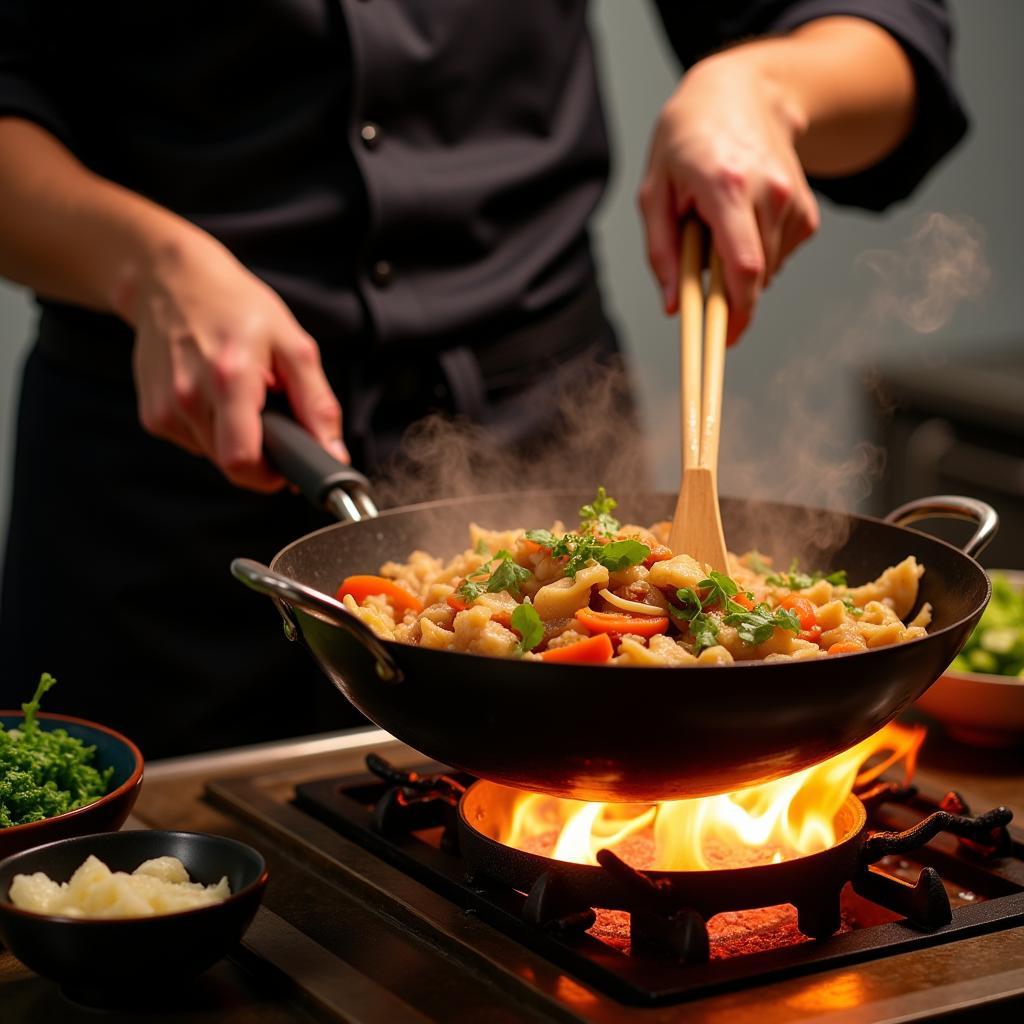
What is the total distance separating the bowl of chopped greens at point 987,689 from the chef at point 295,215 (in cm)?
47

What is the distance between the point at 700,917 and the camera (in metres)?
1.07

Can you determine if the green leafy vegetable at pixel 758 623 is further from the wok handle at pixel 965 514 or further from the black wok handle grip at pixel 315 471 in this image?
the black wok handle grip at pixel 315 471

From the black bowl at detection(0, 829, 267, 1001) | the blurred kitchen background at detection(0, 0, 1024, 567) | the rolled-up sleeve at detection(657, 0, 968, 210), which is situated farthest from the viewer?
the blurred kitchen background at detection(0, 0, 1024, 567)

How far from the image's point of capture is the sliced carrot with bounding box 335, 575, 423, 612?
1354 mm

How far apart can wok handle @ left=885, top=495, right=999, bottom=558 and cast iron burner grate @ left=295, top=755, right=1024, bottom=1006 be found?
241mm

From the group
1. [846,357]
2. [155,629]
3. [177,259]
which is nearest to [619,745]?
[177,259]

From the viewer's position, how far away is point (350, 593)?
1.37m

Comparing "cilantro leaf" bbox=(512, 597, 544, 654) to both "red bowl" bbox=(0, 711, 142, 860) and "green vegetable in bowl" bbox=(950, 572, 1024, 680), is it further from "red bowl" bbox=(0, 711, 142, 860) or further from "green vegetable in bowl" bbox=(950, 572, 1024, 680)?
"green vegetable in bowl" bbox=(950, 572, 1024, 680)

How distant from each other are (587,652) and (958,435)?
2.75 meters

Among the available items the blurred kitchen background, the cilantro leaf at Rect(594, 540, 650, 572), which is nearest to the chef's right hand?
the cilantro leaf at Rect(594, 540, 650, 572)

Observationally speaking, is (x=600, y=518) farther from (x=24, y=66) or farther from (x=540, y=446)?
(x=24, y=66)

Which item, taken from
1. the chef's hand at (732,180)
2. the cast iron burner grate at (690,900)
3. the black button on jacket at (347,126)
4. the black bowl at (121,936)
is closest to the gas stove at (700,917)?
the cast iron burner grate at (690,900)

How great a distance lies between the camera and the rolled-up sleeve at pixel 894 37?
6.16 feet

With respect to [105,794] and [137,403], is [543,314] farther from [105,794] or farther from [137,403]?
[105,794]
